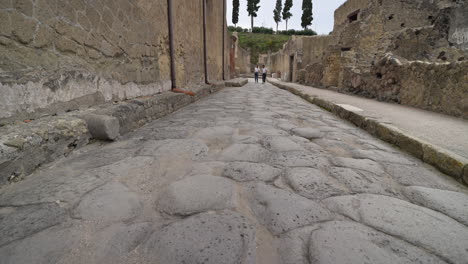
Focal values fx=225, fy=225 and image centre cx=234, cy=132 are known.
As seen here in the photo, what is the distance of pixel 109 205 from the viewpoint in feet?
3.30

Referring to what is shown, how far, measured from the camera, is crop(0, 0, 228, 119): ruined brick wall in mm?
1472

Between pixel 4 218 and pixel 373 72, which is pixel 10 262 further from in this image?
pixel 373 72

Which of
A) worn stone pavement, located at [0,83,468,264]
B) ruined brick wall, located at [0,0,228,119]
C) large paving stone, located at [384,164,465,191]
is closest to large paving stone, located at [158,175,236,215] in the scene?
worn stone pavement, located at [0,83,468,264]

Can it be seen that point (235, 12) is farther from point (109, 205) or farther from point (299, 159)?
point (109, 205)

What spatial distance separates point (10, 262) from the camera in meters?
0.69

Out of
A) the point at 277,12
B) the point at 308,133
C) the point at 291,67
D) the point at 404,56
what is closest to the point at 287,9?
the point at 277,12

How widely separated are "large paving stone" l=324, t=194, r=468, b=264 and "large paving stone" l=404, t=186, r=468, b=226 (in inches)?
2.5

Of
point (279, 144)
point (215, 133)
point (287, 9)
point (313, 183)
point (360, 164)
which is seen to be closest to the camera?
point (313, 183)

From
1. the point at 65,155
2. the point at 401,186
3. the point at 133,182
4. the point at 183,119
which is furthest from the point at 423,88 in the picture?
the point at 65,155

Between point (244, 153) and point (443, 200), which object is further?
point (244, 153)

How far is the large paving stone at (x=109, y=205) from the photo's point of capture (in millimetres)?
927

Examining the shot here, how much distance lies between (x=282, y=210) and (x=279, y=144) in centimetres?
99

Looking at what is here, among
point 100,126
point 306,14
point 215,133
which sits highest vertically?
point 306,14

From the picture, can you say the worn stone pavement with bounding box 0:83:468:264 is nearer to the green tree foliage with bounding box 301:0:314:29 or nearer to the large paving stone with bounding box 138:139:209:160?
the large paving stone with bounding box 138:139:209:160
